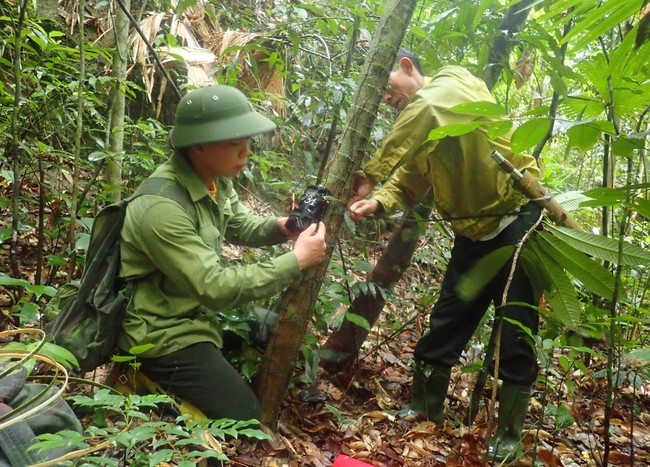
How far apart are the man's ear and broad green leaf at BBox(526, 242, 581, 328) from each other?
1.29 meters

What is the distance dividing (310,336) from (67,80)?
9.96 ft

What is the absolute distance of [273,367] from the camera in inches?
101

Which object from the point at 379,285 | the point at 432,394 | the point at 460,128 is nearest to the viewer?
the point at 460,128

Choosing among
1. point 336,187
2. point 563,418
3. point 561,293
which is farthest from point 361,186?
point 563,418

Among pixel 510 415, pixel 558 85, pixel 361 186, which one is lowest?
pixel 510 415

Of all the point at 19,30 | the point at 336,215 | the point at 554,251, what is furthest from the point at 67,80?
the point at 554,251

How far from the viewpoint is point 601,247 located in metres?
1.88

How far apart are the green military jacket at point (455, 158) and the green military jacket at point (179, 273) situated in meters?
0.89

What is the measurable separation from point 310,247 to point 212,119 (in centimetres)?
78

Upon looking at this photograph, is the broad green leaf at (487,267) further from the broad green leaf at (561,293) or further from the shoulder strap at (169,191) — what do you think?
the shoulder strap at (169,191)

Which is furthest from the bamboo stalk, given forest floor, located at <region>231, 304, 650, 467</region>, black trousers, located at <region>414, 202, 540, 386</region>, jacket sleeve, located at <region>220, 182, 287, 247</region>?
jacket sleeve, located at <region>220, 182, 287, 247</region>

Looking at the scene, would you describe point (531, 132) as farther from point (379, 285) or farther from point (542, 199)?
point (379, 285)

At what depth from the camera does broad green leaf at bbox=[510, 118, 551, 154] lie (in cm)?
133

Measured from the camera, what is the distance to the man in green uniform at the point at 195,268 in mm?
→ 2213
